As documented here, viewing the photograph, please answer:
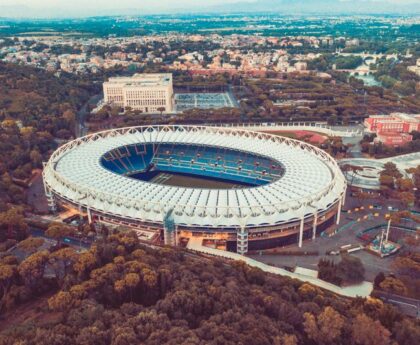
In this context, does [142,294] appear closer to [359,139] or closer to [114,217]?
[114,217]

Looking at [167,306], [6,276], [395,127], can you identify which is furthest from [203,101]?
[167,306]

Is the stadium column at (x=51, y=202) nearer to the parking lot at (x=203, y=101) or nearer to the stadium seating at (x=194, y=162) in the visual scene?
the stadium seating at (x=194, y=162)

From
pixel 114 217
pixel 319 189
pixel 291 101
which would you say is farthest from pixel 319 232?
pixel 291 101

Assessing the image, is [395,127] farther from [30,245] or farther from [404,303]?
[30,245]

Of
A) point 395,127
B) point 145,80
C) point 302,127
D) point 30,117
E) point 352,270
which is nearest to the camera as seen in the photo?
point 352,270

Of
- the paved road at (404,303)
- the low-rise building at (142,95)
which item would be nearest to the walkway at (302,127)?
the low-rise building at (142,95)

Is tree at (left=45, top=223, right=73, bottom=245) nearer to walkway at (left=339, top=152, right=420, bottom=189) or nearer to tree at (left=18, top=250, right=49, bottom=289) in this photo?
tree at (left=18, top=250, right=49, bottom=289)
